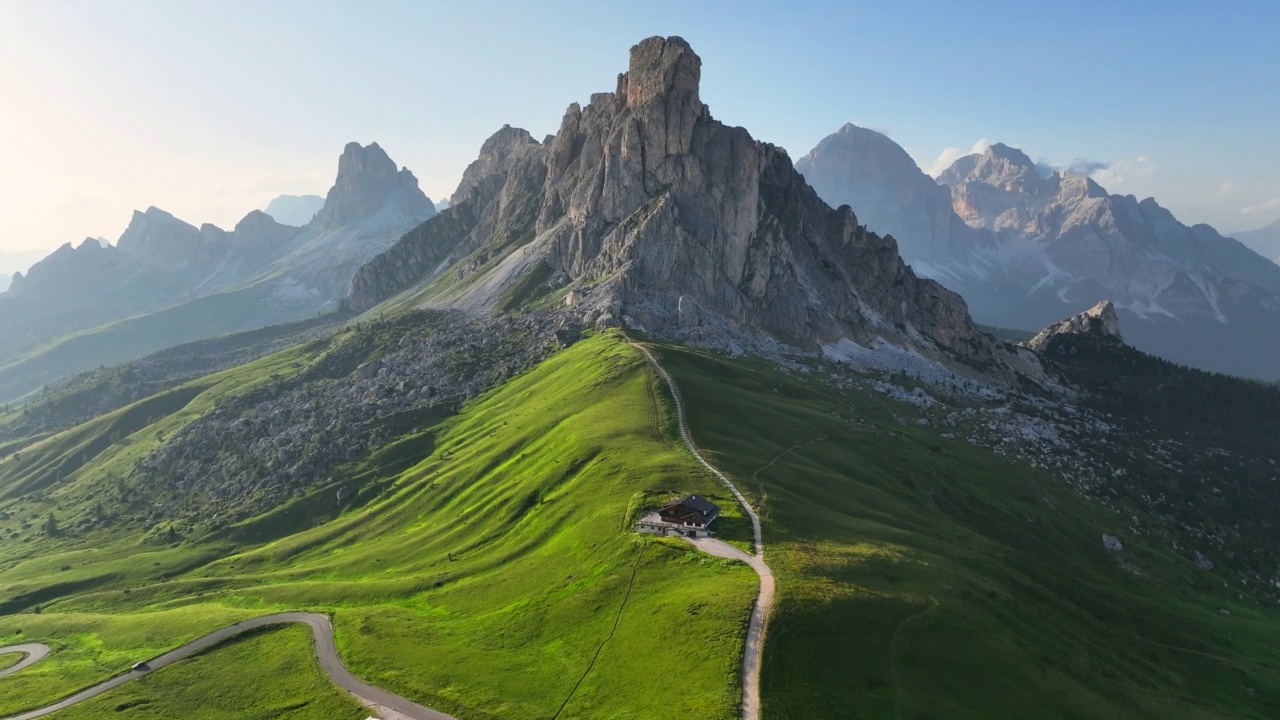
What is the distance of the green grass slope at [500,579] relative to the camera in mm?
68750

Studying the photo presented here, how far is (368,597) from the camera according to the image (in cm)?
11200

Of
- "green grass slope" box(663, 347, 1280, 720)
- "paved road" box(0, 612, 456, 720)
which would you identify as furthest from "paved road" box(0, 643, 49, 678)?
"green grass slope" box(663, 347, 1280, 720)

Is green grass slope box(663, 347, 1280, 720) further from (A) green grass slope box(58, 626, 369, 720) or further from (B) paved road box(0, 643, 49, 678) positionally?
(B) paved road box(0, 643, 49, 678)

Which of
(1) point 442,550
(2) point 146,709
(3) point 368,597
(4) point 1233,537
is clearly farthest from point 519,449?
(4) point 1233,537

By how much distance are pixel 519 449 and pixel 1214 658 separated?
5288 inches

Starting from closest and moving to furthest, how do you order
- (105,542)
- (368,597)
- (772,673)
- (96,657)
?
(772,673) < (96,657) < (368,597) < (105,542)

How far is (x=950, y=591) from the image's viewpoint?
279ft

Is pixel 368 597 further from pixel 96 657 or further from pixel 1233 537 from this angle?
pixel 1233 537

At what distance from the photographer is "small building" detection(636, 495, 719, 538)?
91812 mm

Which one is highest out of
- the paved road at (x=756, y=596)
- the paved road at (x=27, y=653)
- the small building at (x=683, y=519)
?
the small building at (x=683, y=519)

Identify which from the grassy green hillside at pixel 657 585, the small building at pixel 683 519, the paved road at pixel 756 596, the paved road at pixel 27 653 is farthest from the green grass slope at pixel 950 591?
the paved road at pixel 27 653

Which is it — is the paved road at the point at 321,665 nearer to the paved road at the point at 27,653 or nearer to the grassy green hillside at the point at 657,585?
the paved road at the point at 27,653

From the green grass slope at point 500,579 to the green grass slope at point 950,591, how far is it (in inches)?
362

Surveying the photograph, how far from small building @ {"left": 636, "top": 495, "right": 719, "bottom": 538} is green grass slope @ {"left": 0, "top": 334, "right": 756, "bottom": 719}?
3.03 metres
